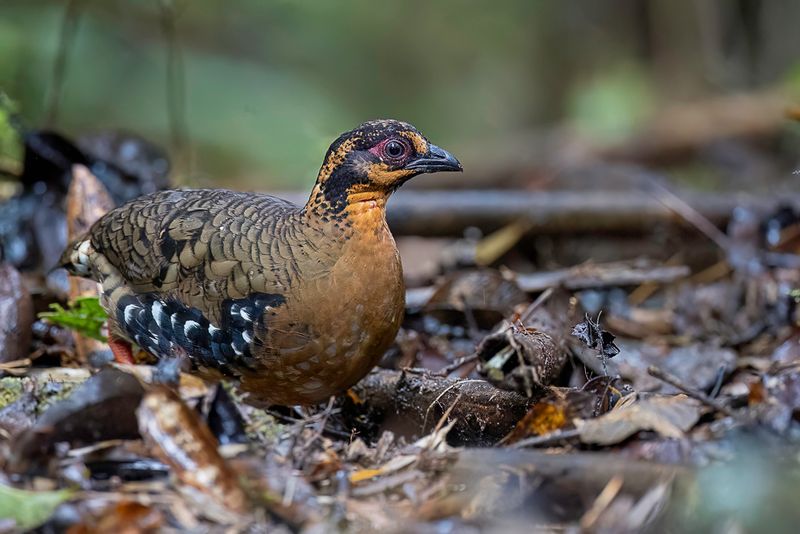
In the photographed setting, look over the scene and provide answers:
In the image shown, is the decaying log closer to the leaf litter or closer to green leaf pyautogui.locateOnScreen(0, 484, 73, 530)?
the leaf litter

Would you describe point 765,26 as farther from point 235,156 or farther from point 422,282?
point 422,282

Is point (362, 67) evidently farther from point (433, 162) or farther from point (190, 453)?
point (190, 453)

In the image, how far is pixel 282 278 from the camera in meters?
3.85

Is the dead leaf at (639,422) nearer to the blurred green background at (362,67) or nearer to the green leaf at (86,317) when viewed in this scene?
the green leaf at (86,317)

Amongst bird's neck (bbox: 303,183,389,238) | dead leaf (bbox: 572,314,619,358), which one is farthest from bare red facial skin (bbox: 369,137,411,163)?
dead leaf (bbox: 572,314,619,358)

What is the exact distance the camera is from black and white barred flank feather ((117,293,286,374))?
12.5 feet

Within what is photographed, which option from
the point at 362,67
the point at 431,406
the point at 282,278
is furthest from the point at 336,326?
the point at 362,67

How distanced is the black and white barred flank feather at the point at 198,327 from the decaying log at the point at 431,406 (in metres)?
0.60

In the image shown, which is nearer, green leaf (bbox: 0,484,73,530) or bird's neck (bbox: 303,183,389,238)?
green leaf (bbox: 0,484,73,530)

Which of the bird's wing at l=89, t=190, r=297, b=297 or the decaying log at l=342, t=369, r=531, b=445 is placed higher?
the bird's wing at l=89, t=190, r=297, b=297

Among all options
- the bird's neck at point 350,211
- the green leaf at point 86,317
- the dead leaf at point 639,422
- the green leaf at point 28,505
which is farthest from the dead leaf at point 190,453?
the green leaf at point 86,317

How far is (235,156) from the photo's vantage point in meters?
10.8

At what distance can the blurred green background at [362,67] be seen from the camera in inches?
392

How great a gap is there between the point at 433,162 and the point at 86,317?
1822 mm
